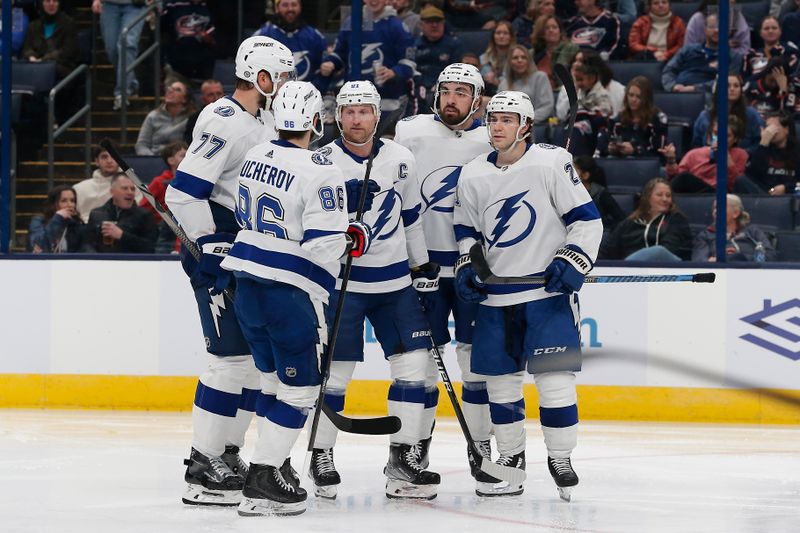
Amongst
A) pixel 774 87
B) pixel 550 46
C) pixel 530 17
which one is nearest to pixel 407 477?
pixel 550 46

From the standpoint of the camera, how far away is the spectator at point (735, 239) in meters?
7.10

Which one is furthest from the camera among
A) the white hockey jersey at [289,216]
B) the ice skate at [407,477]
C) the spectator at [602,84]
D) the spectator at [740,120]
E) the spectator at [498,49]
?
the spectator at [498,49]

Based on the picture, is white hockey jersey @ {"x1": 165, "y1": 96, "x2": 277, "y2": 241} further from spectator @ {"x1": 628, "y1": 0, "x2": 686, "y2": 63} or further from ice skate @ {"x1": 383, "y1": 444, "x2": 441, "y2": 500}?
spectator @ {"x1": 628, "y1": 0, "x2": 686, "y2": 63}

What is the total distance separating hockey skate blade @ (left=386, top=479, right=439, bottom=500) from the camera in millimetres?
5090

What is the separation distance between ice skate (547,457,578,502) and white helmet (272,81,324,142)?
4.62ft

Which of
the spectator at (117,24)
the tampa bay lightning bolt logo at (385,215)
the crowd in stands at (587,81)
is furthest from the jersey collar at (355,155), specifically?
the spectator at (117,24)

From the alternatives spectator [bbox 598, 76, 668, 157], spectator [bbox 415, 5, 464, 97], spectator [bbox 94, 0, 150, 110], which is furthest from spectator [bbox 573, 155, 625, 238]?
spectator [bbox 94, 0, 150, 110]

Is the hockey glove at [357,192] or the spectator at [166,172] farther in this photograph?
the spectator at [166,172]

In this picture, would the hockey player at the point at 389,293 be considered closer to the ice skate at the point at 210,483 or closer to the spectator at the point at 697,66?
the ice skate at the point at 210,483

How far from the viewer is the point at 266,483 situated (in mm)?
4656

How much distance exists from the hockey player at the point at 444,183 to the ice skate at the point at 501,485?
24 centimetres

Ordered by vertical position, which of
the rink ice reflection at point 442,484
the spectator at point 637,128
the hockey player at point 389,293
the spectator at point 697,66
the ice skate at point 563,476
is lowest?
the rink ice reflection at point 442,484

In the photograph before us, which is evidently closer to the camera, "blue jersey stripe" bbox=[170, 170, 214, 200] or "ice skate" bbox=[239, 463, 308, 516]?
"ice skate" bbox=[239, 463, 308, 516]

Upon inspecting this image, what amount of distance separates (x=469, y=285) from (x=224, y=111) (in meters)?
1.01
